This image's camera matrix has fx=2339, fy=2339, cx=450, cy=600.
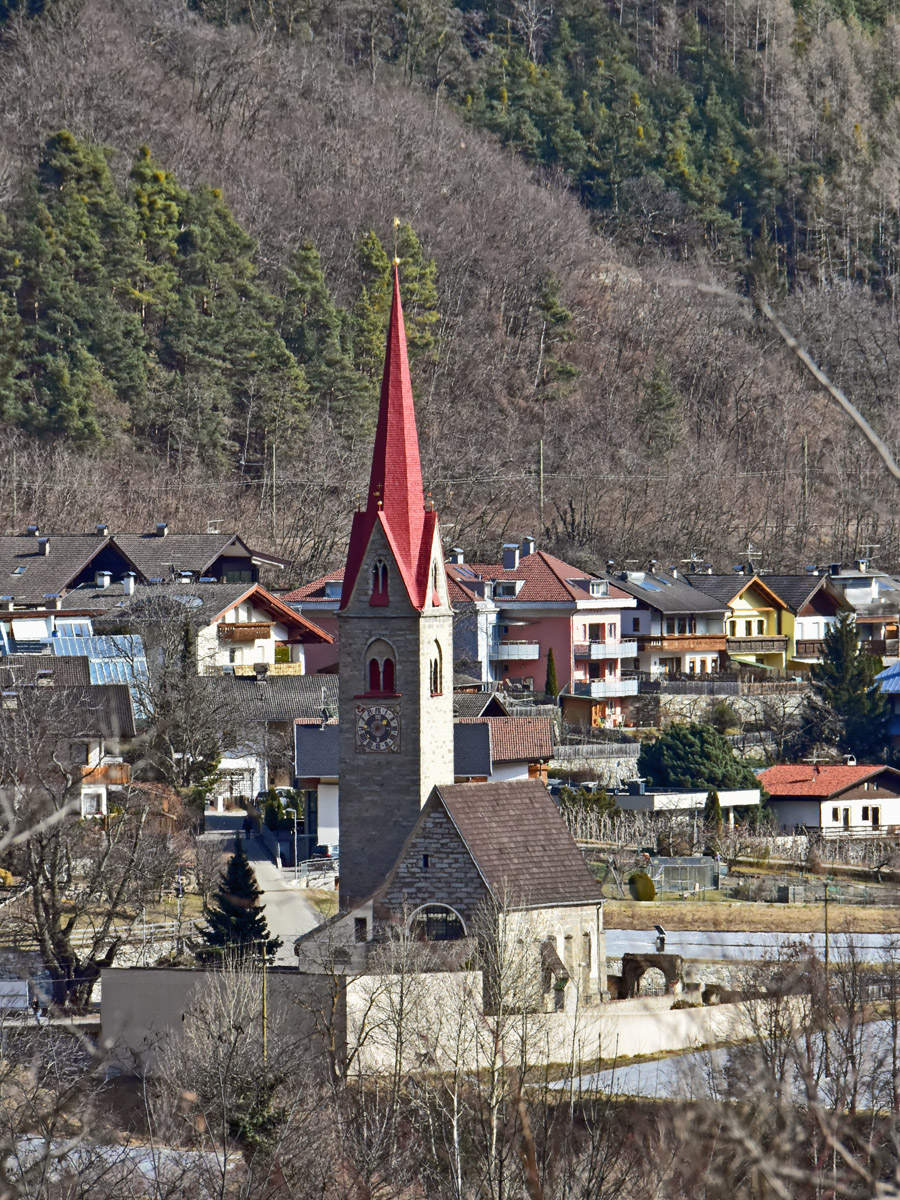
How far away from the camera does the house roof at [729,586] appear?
265 ft

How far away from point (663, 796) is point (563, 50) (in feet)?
320

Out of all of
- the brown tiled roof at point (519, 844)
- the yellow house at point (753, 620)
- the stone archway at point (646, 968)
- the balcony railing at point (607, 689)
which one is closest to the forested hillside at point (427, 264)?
the yellow house at point (753, 620)

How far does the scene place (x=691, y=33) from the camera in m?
148

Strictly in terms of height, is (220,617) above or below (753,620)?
below

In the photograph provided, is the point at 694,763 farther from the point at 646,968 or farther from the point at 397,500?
the point at 646,968

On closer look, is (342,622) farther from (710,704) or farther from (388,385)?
(710,704)

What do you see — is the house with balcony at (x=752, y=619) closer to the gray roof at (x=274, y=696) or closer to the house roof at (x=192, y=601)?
the house roof at (x=192, y=601)

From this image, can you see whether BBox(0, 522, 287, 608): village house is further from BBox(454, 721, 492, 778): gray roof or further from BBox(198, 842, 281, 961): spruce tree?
BBox(198, 842, 281, 961): spruce tree

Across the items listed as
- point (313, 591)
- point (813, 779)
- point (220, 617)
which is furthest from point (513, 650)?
point (813, 779)

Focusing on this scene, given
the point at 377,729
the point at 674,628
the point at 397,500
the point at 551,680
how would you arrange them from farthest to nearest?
the point at 674,628 → the point at 551,680 → the point at 397,500 → the point at 377,729

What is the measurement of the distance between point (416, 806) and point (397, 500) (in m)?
6.06

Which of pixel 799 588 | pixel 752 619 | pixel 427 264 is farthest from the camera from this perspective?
pixel 427 264

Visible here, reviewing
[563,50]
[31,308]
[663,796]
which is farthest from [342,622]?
[563,50]

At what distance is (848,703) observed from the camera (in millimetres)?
67312
